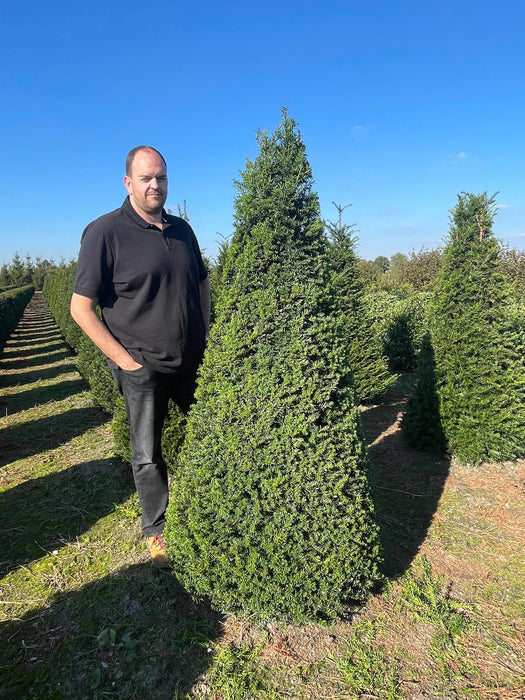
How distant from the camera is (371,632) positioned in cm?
247

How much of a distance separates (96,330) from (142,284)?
0.40m

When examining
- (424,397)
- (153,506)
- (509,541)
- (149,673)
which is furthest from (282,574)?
(424,397)

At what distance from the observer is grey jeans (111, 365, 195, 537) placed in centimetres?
269

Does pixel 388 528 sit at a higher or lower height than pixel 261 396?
lower

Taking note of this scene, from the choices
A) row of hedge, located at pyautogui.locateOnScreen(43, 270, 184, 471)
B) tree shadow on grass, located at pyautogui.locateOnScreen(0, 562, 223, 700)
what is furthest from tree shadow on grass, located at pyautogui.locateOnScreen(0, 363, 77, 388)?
tree shadow on grass, located at pyautogui.locateOnScreen(0, 562, 223, 700)

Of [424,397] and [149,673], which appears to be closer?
[149,673]

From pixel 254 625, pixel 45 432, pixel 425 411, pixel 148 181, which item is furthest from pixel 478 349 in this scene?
pixel 45 432

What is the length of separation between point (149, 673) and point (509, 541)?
3019 mm

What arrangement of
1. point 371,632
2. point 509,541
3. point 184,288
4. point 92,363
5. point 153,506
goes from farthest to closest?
point 92,363 < point 509,541 < point 153,506 < point 184,288 < point 371,632

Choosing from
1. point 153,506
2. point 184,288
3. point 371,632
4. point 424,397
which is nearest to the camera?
point 371,632

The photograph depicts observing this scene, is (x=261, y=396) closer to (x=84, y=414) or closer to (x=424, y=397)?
(x=424, y=397)

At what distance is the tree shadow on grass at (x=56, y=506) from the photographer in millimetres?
3535

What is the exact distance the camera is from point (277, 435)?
2.22m

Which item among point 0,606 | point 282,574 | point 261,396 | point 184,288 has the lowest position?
point 0,606
